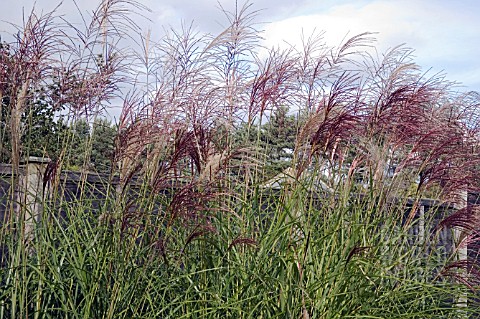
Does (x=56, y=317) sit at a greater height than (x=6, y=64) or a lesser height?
lesser

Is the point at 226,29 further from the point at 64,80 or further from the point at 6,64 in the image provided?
the point at 6,64

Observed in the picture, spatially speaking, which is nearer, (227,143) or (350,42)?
(227,143)

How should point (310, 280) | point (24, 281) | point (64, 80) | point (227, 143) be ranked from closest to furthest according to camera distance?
point (24, 281), point (310, 280), point (64, 80), point (227, 143)

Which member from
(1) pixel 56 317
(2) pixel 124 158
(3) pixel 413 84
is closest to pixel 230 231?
(2) pixel 124 158

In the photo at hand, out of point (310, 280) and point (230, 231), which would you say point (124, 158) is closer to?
point (230, 231)

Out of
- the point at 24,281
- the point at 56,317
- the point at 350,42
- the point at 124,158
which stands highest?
the point at 350,42

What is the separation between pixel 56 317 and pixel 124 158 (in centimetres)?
83

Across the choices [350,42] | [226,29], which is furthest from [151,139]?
[350,42]

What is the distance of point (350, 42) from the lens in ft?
13.7

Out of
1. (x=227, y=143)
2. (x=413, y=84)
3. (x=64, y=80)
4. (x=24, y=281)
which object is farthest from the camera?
(x=413, y=84)

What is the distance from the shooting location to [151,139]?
3092 mm

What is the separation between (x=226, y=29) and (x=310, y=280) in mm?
1577

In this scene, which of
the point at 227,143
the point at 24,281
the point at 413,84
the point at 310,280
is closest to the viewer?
the point at 24,281

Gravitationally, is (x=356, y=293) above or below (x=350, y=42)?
below
